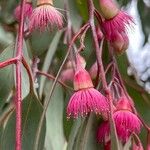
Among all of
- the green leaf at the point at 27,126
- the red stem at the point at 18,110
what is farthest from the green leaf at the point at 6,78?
the red stem at the point at 18,110

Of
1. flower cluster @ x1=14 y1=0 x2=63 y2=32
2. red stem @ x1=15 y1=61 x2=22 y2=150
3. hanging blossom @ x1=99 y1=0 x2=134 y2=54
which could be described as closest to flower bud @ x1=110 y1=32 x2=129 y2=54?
hanging blossom @ x1=99 y1=0 x2=134 y2=54

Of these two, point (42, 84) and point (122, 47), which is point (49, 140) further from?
point (122, 47)

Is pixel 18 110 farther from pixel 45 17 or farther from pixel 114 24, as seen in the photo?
pixel 114 24

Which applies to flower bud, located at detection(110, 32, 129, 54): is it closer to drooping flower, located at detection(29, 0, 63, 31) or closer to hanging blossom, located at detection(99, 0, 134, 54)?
hanging blossom, located at detection(99, 0, 134, 54)

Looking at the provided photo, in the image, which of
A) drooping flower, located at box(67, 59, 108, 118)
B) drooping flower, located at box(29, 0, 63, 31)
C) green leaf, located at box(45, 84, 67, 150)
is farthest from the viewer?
green leaf, located at box(45, 84, 67, 150)

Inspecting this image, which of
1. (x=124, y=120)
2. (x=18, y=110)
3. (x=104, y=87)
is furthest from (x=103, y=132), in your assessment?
(x=18, y=110)

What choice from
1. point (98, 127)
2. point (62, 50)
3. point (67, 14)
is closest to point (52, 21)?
point (98, 127)
